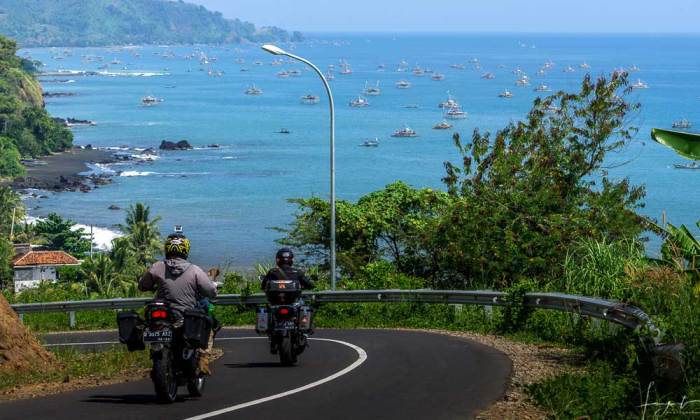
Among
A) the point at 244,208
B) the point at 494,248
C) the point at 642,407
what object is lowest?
the point at 244,208

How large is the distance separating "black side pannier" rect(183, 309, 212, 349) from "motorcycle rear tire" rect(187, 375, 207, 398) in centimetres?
41

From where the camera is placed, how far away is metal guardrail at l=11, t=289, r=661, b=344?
12.6 metres

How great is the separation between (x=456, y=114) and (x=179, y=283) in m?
175

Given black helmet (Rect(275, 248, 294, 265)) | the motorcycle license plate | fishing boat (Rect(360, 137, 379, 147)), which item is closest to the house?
fishing boat (Rect(360, 137, 379, 147))

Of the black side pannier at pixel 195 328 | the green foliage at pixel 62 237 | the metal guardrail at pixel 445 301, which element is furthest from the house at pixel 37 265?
the black side pannier at pixel 195 328

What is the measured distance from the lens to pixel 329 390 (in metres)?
11.6

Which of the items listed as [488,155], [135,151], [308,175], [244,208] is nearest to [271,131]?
[135,151]

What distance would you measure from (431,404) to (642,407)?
209cm

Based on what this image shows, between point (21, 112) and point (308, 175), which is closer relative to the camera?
point (308, 175)

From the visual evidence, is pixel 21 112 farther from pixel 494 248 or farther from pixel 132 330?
pixel 132 330

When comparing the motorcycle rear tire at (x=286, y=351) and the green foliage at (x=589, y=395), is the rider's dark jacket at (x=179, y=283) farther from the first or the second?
the green foliage at (x=589, y=395)

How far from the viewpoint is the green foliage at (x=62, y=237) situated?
9388 centimetres

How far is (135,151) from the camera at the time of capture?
491 ft

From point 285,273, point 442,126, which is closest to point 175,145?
point 442,126
